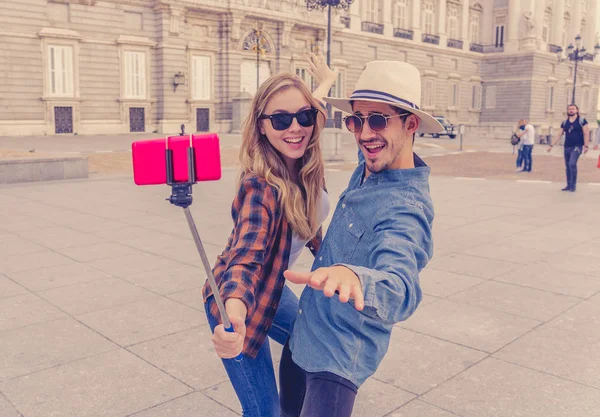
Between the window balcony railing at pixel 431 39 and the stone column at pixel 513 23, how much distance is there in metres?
7.53

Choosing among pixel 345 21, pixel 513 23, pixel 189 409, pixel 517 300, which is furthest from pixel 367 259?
pixel 513 23

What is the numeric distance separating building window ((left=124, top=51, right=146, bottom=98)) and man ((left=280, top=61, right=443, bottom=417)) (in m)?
30.3

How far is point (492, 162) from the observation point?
2056 cm

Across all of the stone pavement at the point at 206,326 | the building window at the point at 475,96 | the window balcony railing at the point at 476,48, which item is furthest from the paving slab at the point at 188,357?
the window balcony railing at the point at 476,48

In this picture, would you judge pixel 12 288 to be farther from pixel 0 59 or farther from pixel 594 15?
pixel 594 15

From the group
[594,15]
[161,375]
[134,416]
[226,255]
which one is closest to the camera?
[226,255]

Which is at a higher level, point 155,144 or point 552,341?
point 155,144

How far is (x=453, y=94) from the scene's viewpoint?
2037 inches

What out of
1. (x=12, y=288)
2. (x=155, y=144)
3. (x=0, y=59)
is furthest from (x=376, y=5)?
(x=155, y=144)

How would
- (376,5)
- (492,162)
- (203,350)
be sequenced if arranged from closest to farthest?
1. (203,350)
2. (492,162)
3. (376,5)

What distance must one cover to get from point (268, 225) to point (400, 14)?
160 feet

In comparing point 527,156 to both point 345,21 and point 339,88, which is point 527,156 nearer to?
point 339,88

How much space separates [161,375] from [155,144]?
233cm

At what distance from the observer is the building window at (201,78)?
3281 centimetres
